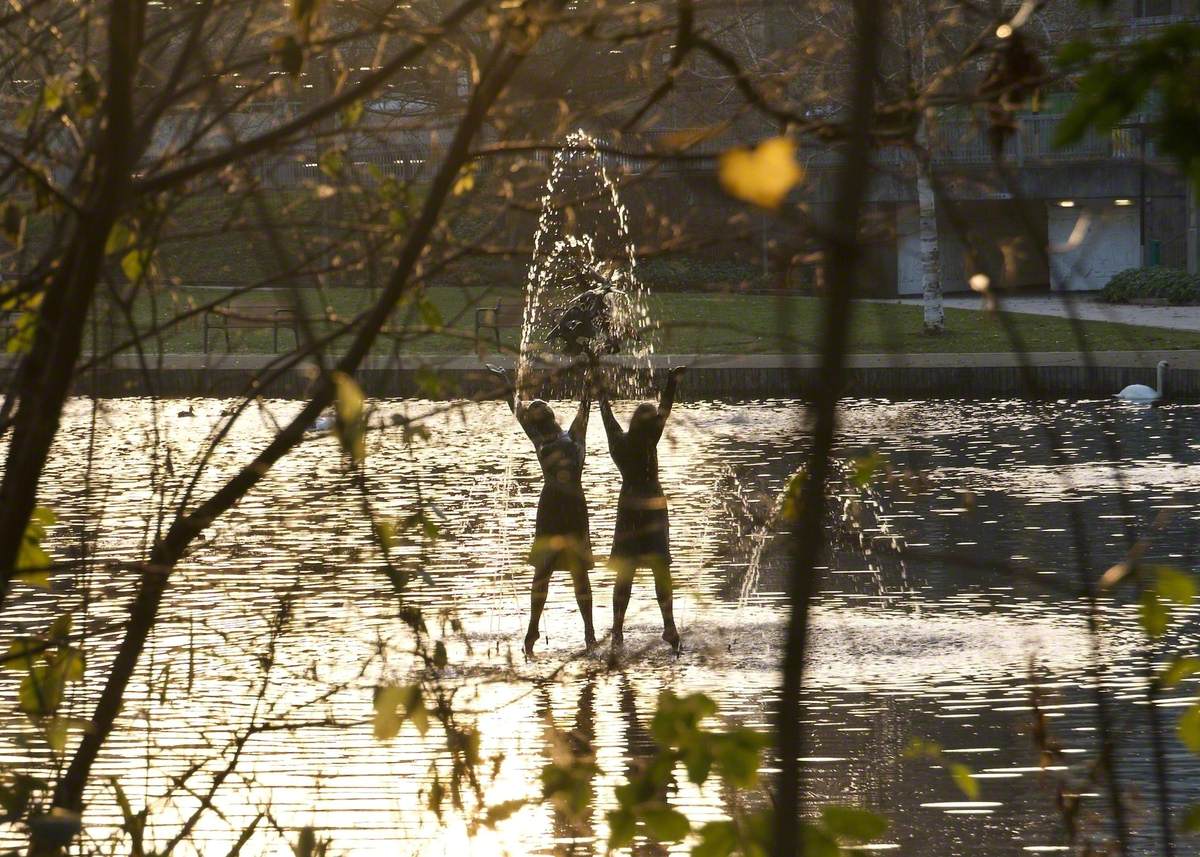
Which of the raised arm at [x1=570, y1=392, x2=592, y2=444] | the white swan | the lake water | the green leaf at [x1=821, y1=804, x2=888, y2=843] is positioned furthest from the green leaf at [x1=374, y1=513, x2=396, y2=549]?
the white swan

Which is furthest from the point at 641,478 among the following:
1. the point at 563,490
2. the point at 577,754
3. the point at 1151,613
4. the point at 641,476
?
the point at 1151,613

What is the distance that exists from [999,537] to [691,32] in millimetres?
10754

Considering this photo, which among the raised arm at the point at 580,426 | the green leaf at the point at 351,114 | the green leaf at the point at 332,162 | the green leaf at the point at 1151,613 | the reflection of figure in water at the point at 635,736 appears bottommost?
the reflection of figure in water at the point at 635,736

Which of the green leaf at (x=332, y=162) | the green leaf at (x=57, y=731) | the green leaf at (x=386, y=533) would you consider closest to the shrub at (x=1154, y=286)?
the green leaf at (x=332, y=162)

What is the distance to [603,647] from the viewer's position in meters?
9.11

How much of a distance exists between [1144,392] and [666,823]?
18732mm

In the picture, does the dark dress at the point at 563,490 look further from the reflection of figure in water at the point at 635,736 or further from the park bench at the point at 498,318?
the reflection of figure in water at the point at 635,736

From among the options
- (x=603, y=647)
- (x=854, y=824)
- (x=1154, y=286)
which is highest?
(x=1154, y=286)

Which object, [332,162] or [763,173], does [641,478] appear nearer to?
[332,162]

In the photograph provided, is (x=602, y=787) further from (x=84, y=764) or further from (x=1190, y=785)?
(x=84, y=764)

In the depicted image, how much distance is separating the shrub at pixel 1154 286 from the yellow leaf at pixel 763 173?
1200 inches

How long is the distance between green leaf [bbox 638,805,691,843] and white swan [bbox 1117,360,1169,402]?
18.5m

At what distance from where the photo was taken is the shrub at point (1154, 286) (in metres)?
30.9

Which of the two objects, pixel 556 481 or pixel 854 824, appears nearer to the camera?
pixel 854 824
